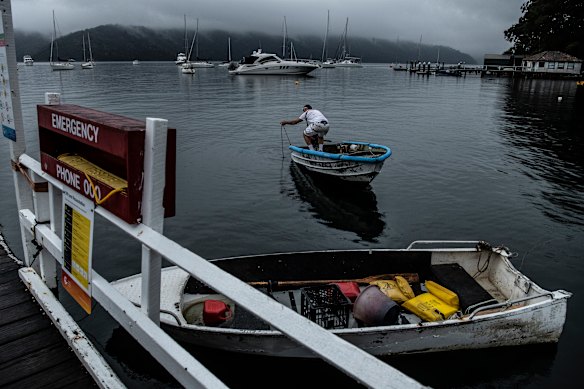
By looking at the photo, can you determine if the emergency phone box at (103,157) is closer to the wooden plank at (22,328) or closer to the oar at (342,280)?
the wooden plank at (22,328)

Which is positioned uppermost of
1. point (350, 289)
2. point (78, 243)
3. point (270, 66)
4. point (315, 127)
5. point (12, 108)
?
point (270, 66)

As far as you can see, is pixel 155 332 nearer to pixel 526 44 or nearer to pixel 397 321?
pixel 397 321

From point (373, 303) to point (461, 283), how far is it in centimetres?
254

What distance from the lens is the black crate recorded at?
872cm

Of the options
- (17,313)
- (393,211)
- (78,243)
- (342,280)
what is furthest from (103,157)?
(393,211)

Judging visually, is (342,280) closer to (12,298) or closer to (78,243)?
(12,298)

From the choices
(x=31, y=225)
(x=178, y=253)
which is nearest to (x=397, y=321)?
(x=31, y=225)

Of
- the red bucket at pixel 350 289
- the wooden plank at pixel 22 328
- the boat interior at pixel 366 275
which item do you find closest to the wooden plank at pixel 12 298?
the wooden plank at pixel 22 328

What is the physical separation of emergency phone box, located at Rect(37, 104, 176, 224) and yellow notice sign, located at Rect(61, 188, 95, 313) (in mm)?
129

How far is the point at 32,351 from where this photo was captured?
4352mm

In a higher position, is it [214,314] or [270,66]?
[270,66]

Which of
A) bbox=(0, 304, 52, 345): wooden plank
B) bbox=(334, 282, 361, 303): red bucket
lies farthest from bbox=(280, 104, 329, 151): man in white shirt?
bbox=(0, 304, 52, 345): wooden plank

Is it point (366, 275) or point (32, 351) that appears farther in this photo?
point (366, 275)

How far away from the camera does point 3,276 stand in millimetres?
5898
